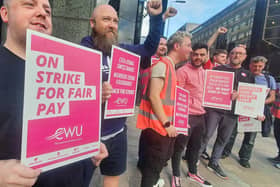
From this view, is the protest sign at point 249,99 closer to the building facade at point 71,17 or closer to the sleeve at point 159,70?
the sleeve at point 159,70

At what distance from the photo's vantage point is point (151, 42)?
183 centimetres

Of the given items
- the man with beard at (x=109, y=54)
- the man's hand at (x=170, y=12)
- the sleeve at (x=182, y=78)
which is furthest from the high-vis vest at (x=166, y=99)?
the sleeve at (x=182, y=78)

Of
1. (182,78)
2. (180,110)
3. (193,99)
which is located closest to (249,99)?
(193,99)

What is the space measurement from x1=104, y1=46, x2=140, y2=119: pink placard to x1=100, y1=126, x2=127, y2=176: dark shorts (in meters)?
0.22

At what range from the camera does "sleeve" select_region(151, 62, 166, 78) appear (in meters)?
1.89

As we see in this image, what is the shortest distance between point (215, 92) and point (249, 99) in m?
0.59

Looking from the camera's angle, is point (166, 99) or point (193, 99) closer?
point (166, 99)

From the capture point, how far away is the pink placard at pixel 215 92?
116 inches

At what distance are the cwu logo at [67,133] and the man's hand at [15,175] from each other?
12 cm

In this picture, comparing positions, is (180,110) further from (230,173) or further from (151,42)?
(230,173)

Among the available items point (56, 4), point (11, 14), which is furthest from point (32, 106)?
point (56, 4)

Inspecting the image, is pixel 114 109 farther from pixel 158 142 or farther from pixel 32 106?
pixel 32 106

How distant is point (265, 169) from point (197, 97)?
2359mm

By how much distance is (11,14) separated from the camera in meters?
0.85
